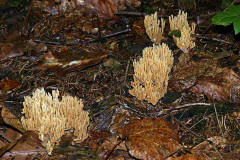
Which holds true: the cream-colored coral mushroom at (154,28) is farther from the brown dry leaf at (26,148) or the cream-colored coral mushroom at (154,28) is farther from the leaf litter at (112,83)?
the brown dry leaf at (26,148)

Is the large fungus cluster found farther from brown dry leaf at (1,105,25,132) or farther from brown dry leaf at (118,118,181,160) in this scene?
brown dry leaf at (1,105,25,132)

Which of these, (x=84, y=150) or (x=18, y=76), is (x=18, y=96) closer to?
(x=18, y=76)

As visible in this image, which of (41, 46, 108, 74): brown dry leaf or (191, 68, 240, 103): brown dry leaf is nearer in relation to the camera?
(191, 68, 240, 103): brown dry leaf

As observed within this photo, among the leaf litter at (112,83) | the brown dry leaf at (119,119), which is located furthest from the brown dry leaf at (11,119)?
the brown dry leaf at (119,119)

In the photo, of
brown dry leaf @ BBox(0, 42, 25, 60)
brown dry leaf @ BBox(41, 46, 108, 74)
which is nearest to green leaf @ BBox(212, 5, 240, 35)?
brown dry leaf @ BBox(41, 46, 108, 74)

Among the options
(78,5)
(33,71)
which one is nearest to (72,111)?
(33,71)
